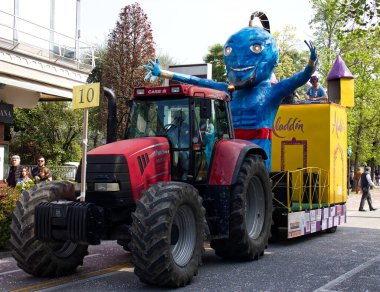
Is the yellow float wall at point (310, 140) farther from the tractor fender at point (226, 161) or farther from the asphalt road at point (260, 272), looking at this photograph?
the tractor fender at point (226, 161)

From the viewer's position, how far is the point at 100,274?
7.53m

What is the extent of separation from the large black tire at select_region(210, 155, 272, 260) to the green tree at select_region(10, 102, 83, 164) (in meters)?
22.4

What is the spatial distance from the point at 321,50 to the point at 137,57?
12.3 m

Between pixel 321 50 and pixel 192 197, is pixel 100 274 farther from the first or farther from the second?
pixel 321 50

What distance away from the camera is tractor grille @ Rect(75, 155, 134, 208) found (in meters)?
6.89


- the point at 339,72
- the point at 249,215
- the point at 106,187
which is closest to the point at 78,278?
the point at 106,187

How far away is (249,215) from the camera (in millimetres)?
8906

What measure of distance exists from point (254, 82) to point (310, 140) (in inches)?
71.7

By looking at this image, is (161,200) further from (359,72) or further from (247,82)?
(359,72)

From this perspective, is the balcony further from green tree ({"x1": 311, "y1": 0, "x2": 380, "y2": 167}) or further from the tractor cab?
green tree ({"x1": 311, "y1": 0, "x2": 380, "y2": 167})

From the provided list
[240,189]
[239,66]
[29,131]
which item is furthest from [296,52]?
[240,189]

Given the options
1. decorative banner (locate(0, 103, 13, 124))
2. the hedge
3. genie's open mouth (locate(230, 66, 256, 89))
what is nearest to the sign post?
the hedge

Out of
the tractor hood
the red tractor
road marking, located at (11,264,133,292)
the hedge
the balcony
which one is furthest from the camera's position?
the balcony

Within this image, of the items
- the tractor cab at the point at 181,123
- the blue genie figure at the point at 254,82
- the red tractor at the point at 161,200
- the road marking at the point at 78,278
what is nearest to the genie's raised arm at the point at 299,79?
the blue genie figure at the point at 254,82
